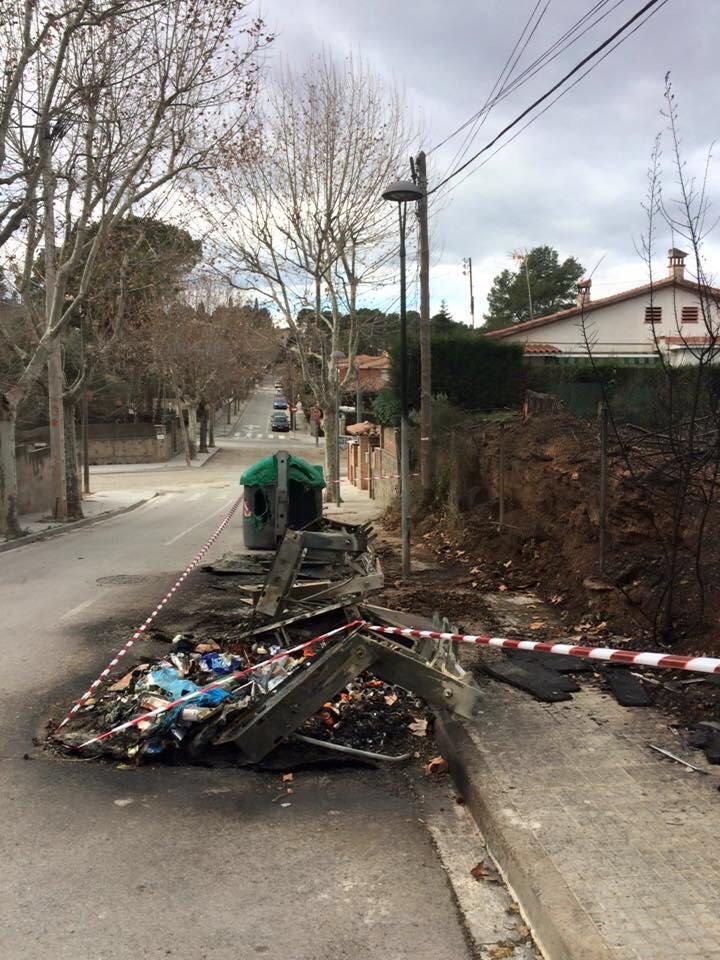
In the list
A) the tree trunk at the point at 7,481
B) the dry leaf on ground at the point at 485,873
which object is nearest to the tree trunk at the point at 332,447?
the tree trunk at the point at 7,481

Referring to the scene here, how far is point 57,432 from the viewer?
2044cm

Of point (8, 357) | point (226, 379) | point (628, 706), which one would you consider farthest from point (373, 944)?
point (226, 379)

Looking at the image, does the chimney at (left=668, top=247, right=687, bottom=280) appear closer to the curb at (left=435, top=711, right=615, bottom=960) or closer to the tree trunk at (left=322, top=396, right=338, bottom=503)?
the curb at (left=435, top=711, right=615, bottom=960)

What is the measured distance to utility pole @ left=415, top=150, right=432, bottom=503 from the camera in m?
15.8

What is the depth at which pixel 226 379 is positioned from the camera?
6153 centimetres

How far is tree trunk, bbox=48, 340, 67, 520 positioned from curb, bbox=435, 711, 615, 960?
18125 millimetres

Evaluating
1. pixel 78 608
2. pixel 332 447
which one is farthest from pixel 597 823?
pixel 332 447

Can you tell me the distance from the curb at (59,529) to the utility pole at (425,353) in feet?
28.5

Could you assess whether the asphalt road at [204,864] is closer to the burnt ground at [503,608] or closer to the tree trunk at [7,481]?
the burnt ground at [503,608]

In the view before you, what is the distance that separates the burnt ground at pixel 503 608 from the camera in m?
5.33

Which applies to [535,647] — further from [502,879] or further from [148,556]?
[148,556]

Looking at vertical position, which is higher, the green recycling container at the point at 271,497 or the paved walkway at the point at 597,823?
the green recycling container at the point at 271,497

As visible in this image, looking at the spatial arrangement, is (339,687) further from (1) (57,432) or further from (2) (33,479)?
(2) (33,479)

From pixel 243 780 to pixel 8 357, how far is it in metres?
25.6
